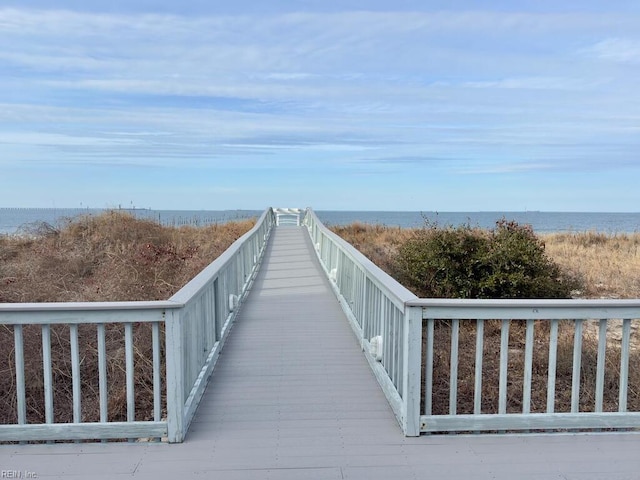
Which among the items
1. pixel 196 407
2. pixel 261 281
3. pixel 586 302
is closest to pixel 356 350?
pixel 196 407

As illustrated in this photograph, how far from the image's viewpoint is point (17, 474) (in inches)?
132

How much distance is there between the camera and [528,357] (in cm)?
391

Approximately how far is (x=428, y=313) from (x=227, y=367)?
263cm

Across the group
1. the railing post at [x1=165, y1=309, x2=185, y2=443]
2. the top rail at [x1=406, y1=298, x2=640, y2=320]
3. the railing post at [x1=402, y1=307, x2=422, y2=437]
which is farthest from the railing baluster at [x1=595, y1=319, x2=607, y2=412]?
the railing post at [x1=165, y1=309, x2=185, y2=443]

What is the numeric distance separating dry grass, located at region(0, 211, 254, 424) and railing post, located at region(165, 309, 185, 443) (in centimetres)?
198

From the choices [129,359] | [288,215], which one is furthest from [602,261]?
[288,215]

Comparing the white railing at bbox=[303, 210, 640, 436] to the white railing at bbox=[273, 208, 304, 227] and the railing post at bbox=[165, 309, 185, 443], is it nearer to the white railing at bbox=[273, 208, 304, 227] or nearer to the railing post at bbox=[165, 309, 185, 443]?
the railing post at bbox=[165, 309, 185, 443]

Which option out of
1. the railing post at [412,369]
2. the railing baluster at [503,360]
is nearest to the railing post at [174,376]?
the railing post at [412,369]

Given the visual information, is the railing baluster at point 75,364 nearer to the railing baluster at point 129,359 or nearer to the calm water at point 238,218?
the railing baluster at point 129,359

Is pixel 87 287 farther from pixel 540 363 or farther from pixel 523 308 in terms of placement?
pixel 523 308

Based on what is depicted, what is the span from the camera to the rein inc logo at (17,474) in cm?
334

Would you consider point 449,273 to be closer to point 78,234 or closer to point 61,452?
point 61,452

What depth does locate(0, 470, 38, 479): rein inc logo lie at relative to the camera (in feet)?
11.0

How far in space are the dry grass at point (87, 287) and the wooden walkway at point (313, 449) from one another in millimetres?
1701
